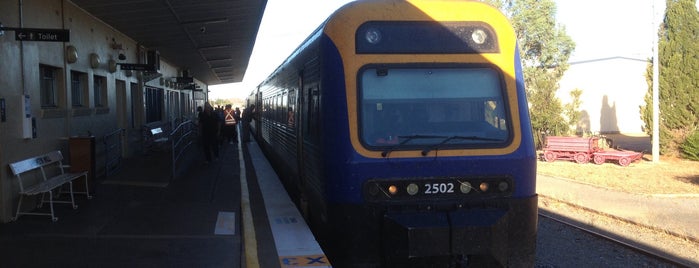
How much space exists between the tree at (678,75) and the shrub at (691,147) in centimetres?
73

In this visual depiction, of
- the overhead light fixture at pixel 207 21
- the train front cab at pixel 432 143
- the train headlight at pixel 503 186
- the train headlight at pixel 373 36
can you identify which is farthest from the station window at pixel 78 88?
the train headlight at pixel 503 186

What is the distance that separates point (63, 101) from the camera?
920cm

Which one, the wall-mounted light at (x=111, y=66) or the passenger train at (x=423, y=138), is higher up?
the wall-mounted light at (x=111, y=66)

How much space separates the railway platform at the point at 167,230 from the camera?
5469mm

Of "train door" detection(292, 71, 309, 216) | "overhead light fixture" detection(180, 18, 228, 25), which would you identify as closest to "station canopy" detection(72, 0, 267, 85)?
"overhead light fixture" detection(180, 18, 228, 25)

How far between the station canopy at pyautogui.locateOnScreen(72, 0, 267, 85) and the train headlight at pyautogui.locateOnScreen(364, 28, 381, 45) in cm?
670

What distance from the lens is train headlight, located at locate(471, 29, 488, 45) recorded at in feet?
16.9

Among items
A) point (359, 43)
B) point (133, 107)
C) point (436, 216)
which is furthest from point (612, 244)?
point (133, 107)

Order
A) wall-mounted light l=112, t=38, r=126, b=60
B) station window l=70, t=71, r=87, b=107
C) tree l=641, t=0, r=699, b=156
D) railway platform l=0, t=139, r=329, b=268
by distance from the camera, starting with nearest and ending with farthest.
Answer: railway platform l=0, t=139, r=329, b=268 → station window l=70, t=71, r=87, b=107 → wall-mounted light l=112, t=38, r=126, b=60 → tree l=641, t=0, r=699, b=156

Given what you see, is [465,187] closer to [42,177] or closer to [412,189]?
[412,189]

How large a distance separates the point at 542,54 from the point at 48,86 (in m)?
20.9

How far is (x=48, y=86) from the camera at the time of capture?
8938 mm

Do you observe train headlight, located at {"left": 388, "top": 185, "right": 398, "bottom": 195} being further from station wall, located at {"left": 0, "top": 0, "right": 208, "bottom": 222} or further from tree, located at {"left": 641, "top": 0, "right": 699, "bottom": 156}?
tree, located at {"left": 641, "top": 0, "right": 699, "bottom": 156}

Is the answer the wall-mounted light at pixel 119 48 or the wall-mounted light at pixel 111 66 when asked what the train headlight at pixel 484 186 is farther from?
the wall-mounted light at pixel 119 48
